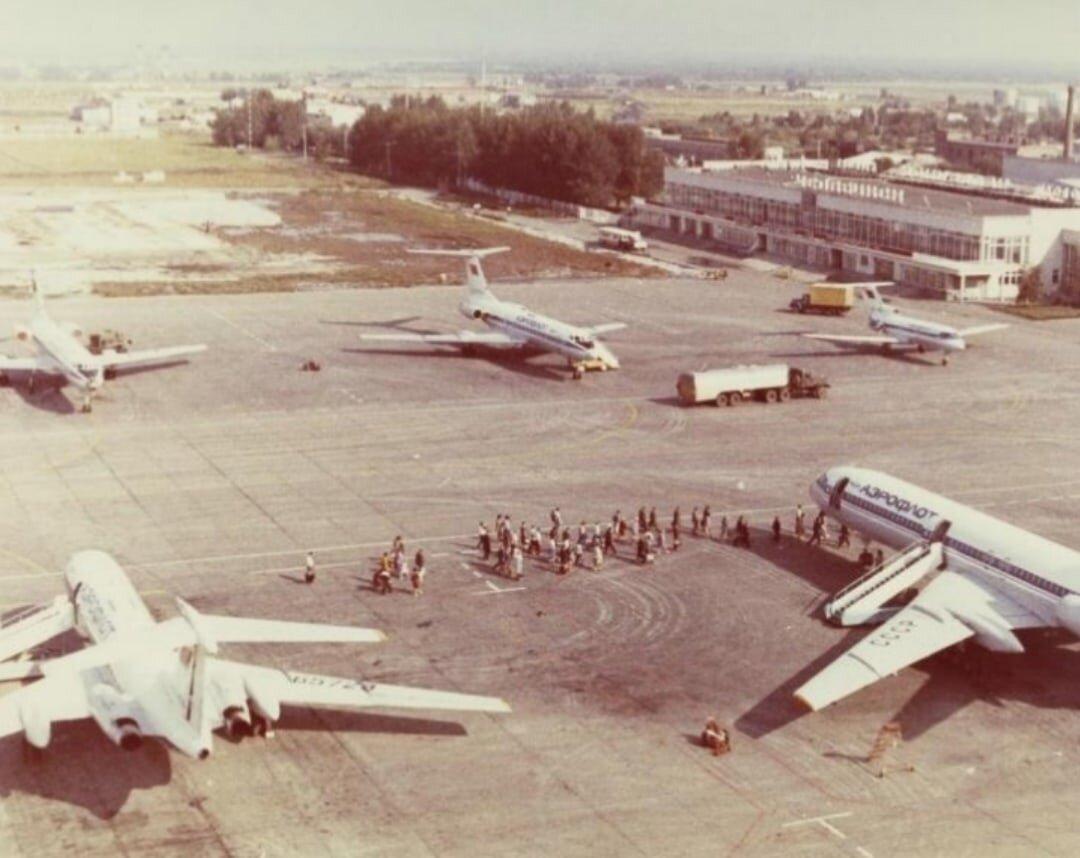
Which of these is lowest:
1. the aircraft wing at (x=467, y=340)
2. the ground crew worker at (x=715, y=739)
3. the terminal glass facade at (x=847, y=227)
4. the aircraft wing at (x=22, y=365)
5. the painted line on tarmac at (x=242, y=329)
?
the ground crew worker at (x=715, y=739)

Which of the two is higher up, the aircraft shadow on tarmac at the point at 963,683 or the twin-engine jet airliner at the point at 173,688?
the twin-engine jet airliner at the point at 173,688

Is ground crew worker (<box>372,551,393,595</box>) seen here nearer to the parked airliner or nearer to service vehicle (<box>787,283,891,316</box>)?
the parked airliner

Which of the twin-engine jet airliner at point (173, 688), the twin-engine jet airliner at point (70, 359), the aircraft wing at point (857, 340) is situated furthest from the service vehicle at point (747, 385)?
the twin-engine jet airliner at point (173, 688)

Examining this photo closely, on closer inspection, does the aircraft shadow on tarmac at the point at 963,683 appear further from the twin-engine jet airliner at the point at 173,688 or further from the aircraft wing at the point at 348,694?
the twin-engine jet airliner at the point at 173,688

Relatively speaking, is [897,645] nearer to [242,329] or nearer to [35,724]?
[35,724]

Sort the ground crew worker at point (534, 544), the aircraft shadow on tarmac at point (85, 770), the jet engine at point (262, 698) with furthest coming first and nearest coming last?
the ground crew worker at point (534, 544) → the jet engine at point (262, 698) → the aircraft shadow on tarmac at point (85, 770)

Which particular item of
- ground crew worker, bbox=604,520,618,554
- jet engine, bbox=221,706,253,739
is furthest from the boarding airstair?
jet engine, bbox=221,706,253,739

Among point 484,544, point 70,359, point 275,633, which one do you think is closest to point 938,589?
point 484,544

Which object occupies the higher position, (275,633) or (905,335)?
(905,335)
